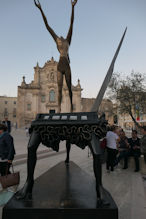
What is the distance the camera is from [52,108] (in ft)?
121

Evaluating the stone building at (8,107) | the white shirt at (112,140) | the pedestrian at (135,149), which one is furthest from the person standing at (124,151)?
the stone building at (8,107)

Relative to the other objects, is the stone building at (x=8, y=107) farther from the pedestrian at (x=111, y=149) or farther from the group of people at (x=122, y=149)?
the pedestrian at (x=111, y=149)

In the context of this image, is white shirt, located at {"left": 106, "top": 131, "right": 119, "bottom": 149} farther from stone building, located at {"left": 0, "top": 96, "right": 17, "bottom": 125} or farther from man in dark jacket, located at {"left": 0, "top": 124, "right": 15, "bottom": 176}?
stone building, located at {"left": 0, "top": 96, "right": 17, "bottom": 125}

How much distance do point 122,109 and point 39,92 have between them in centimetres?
2760

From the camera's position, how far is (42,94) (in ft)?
122

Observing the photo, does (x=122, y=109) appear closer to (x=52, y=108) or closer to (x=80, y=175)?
(x=80, y=175)

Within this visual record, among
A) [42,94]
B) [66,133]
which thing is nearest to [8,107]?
[42,94]

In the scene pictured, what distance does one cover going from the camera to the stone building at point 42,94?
35781 mm

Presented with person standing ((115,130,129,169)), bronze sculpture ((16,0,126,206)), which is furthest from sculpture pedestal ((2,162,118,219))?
person standing ((115,130,129,169))

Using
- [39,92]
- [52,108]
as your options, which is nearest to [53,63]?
[39,92]

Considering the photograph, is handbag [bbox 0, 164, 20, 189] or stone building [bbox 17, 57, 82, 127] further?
stone building [bbox 17, 57, 82, 127]

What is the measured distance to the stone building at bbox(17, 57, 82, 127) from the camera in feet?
117

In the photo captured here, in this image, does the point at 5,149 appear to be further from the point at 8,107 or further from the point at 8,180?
the point at 8,107

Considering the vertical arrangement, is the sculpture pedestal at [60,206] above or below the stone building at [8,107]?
below
